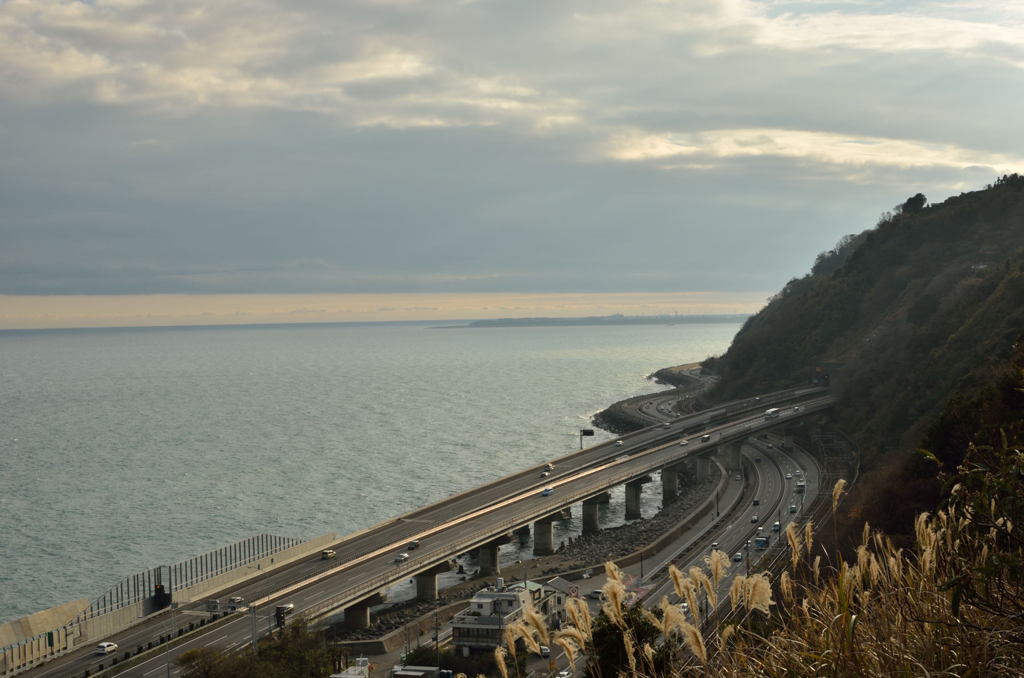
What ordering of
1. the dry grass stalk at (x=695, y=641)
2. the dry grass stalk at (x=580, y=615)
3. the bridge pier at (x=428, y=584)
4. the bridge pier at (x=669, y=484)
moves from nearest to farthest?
the dry grass stalk at (x=695, y=641), the dry grass stalk at (x=580, y=615), the bridge pier at (x=428, y=584), the bridge pier at (x=669, y=484)

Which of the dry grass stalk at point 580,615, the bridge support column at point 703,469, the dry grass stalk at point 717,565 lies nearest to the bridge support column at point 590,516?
the bridge support column at point 703,469

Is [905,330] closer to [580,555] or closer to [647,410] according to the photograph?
[647,410]

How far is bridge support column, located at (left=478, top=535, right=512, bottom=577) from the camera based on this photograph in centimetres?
6244

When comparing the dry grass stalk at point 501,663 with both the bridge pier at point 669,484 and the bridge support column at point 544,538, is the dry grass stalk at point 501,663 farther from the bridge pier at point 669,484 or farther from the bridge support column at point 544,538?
the bridge pier at point 669,484

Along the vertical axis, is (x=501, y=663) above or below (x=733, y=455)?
above

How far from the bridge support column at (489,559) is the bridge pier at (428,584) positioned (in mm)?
7081

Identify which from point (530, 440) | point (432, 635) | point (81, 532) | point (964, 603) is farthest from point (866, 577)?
point (530, 440)

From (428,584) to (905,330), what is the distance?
68369 mm

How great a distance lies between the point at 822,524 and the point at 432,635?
2413 centimetres

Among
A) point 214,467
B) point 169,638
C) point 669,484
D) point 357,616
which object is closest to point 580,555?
point 357,616

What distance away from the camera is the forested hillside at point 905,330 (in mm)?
69625

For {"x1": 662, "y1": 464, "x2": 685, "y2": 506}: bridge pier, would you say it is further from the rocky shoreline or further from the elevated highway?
the rocky shoreline

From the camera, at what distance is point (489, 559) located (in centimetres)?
6278

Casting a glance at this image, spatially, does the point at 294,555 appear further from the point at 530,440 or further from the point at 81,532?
the point at 530,440
